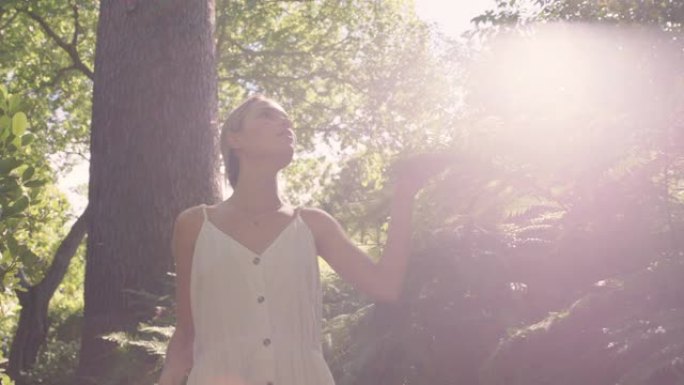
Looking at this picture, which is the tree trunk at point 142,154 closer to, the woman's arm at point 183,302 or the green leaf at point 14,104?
the green leaf at point 14,104

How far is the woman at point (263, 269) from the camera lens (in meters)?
3.66

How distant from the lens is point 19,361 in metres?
16.6

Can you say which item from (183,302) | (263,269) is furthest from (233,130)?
(183,302)

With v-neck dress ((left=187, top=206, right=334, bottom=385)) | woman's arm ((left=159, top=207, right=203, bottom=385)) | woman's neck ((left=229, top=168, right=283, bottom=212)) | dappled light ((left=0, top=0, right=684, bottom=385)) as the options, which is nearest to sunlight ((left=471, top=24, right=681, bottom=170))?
dappled light ((left=0, top=0, right=684, bottom=385))

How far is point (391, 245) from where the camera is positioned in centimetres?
368

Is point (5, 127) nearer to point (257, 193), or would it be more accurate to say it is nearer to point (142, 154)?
point (257, 193)

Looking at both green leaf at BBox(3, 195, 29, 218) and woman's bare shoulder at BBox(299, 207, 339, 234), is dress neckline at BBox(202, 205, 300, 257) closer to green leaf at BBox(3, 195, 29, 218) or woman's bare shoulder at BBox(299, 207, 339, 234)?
woman's bare shoulder at BBox(299, 207, 339, 234)

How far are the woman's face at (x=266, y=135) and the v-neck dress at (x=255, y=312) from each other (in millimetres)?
296

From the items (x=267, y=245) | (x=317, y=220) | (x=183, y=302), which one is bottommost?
(x=183, y=302)

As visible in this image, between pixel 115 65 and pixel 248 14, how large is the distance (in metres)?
14.4

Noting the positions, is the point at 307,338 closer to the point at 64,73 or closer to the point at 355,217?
the point at 355,217

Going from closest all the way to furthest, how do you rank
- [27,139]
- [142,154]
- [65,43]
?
1. [27,139]
2. [142,154]
3. [65,43]

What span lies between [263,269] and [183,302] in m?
0.43

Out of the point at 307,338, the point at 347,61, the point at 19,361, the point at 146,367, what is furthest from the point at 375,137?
the point at 307,338
